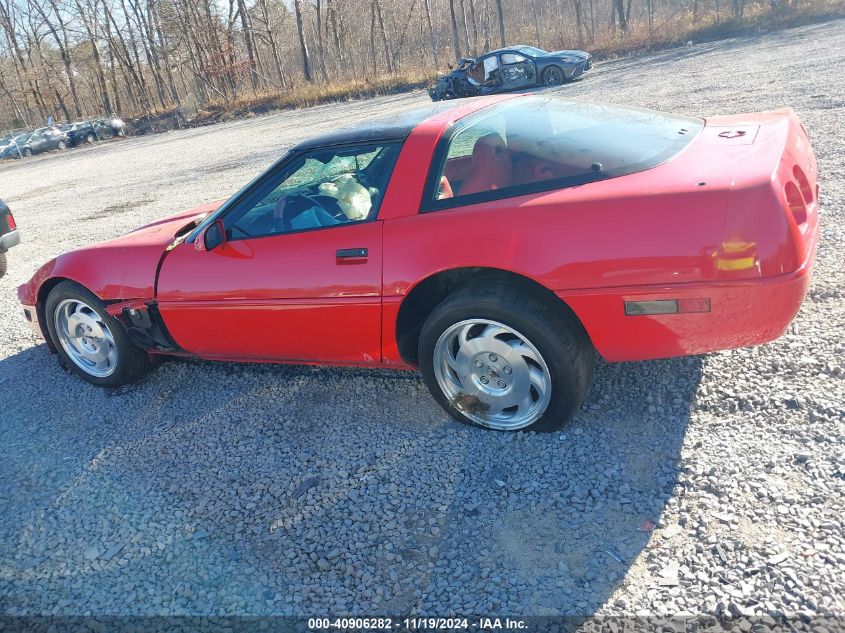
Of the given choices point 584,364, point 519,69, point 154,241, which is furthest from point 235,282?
point 519,69

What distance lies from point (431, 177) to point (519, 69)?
17580mm

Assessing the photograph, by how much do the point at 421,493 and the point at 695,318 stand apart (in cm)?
131

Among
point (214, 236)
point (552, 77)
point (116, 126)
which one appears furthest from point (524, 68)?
point (116, 126)

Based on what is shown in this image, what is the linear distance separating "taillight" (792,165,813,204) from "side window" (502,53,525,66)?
17568 mm

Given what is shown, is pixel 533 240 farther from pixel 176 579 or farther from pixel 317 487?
pixel 176 579

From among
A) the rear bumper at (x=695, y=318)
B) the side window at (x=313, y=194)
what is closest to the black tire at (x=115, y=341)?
the side window at (x=313, y=194)

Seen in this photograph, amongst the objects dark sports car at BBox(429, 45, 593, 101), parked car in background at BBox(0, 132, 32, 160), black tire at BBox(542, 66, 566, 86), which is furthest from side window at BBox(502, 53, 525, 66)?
parked car in background at BBox(0, 132, 32, 160)

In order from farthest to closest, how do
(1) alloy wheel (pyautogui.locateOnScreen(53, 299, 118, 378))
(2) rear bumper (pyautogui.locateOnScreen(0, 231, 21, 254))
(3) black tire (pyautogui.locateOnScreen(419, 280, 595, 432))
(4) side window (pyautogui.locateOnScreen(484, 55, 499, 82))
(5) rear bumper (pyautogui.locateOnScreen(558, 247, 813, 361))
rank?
(4) side window (pyautogui.locateOnScreen(484, 55, 499, 82)) → (2) rear bumper (pyautogui.locateOnScreen(0, 231, 21, 254)) → (1) alloy wheel (pyautogui.locateOnScreen(53, 299, 118, 378)) → (3) black tire (pyautogui.locateOnScreen(419, 280, 595, 432)) → (5) rear bumper (pyautogui.locateOnScreen(558, 247, 813, 361))

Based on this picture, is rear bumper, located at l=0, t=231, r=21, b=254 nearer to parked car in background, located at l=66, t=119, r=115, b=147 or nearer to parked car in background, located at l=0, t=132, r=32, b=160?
parked car in background, located at l=0, t=132, r=32, b=160

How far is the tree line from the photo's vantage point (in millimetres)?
38844

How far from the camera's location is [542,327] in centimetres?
273

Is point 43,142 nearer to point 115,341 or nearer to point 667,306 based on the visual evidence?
point 115,341

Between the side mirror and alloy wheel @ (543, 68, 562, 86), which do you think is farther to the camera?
alloy wheel @ (543, 68, 562, 86)

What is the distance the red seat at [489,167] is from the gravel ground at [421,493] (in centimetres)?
114
